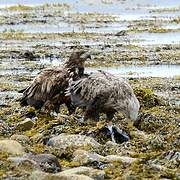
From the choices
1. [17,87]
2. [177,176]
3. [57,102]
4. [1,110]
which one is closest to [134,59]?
[17,87]

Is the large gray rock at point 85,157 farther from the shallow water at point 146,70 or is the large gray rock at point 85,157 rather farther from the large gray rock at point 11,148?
the shallow water at point 146,70

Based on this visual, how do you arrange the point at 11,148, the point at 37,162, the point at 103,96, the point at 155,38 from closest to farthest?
the point at 37,162, the point at 11,148, the point at 103,96, the point at 155,38

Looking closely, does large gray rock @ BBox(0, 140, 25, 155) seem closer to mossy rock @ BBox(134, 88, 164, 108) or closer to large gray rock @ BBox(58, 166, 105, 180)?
large gray rock @ BBox(58, 166, 105, 180)

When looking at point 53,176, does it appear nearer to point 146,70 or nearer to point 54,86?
point 54,86

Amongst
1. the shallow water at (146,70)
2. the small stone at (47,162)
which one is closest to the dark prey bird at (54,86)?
the small stone at (47,162)

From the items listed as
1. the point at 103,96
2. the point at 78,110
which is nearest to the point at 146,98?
the point at 78,110

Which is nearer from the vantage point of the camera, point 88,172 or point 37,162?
point 88,172

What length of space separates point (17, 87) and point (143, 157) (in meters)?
13.4

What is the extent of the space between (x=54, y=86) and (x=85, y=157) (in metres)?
3.63

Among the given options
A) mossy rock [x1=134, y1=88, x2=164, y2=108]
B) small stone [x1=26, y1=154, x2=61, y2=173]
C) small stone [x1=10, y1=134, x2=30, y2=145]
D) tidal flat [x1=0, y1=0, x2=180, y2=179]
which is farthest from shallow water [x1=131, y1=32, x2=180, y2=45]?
small stone [x1=26, y1=154, x2=61, y2=173]

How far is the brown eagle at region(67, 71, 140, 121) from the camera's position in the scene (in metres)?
11.5

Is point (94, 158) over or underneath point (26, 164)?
underneath

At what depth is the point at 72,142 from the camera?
10.3 m

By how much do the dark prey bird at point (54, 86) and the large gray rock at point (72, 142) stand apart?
2078 millimetres
